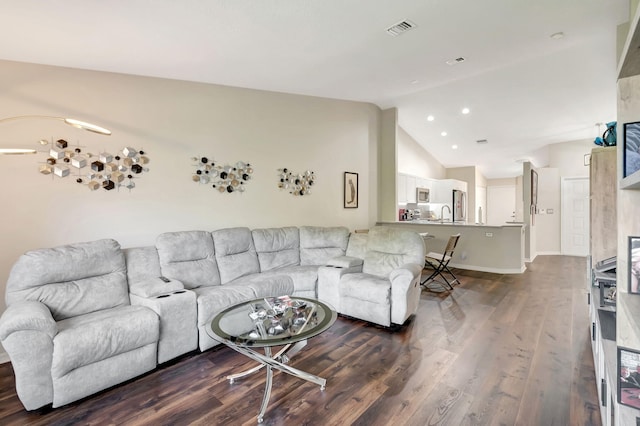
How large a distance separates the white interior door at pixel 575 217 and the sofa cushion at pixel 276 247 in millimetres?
7244

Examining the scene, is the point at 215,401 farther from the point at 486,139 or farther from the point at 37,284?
the point at 486,139

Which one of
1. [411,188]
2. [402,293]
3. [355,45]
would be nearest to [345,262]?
[402,293]

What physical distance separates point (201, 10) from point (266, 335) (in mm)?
2552

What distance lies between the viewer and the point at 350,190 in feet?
19.0

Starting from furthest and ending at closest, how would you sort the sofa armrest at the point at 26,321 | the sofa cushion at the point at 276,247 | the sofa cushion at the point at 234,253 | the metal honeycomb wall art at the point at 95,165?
1. the sofa cushion at the point at 276,247
2. the sofa cushion at the point at 234,253
3. the metal honeycomb wall art at the point at 95,165
4. the sofa armrest at the point at 26,321

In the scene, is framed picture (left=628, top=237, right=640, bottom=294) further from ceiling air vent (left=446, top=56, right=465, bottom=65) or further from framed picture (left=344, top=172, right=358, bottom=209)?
framed picture (left=344, top=172, right=358, bottom=209)

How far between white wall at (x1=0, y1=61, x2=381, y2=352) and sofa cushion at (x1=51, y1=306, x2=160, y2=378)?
1125 millimetres

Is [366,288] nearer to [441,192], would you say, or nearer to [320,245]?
[320,245]

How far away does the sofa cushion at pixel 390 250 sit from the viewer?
144 inches

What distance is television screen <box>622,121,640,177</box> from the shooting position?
97 cm

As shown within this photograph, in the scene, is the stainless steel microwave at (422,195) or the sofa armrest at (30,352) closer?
the sofa armrest at (30,352)

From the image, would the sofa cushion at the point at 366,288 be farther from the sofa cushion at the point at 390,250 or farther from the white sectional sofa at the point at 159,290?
the sofa cushion at the point at 390,250

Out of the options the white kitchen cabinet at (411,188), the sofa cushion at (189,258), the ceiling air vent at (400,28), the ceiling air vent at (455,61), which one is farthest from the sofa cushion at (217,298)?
the white kitchen cabinet at (411,188)

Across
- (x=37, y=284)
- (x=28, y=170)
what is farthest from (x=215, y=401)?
(x=28, y=170)
